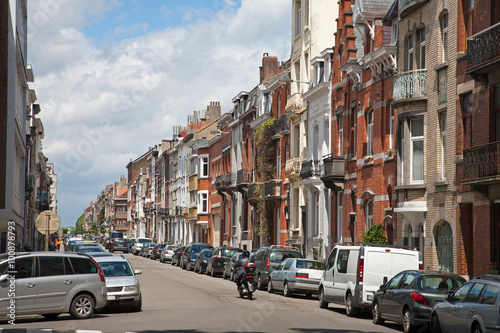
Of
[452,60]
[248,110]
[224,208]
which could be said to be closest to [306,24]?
[248,110]

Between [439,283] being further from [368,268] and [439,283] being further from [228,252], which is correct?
[228,252]

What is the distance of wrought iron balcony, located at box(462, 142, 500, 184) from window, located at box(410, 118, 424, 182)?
457 centimetres

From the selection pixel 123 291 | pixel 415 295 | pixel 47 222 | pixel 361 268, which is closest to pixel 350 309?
pixel 361 268

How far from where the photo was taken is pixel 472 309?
14211 mm

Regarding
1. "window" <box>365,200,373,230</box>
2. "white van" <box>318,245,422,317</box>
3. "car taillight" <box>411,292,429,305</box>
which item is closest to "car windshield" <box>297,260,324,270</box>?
"window" <box>365,200,373,230</box>

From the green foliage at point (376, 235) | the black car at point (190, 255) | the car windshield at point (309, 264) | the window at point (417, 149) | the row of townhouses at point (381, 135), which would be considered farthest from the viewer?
the black car at point (190, 255)

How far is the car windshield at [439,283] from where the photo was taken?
17.4 m

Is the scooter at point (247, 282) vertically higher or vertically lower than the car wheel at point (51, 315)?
higher

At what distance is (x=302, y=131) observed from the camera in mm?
43219

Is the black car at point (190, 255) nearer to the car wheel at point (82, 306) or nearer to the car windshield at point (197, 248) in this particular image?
the car windshield at point (197, 248)

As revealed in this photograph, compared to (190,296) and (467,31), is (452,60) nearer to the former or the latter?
(467,31)

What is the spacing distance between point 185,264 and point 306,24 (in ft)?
57.9

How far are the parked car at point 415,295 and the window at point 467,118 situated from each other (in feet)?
22.4

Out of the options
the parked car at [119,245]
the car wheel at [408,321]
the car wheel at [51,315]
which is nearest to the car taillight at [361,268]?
the car wheel at [408,321]
